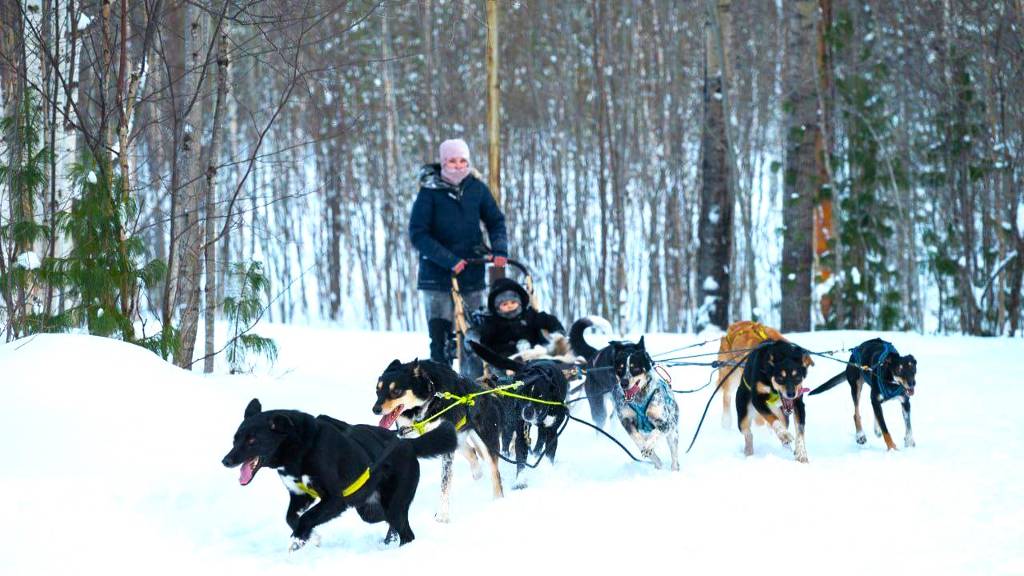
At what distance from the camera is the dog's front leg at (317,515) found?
380 centimetres

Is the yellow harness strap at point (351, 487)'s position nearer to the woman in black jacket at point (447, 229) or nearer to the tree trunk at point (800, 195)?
the woman in black jacket at point (447, 229)

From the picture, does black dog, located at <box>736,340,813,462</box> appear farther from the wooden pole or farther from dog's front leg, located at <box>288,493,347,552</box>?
the wooden pole

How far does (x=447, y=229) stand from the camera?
24.0 feet

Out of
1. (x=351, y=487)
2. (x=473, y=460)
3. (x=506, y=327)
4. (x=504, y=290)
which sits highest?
(x=504, y=290)

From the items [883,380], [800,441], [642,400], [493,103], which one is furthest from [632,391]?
[493,103]

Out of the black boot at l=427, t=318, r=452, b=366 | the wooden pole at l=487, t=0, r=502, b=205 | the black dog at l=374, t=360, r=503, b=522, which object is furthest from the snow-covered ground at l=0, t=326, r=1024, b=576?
the wooden pole at l=487, t=0, r=502, b=205

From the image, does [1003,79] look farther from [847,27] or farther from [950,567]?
[950,567]

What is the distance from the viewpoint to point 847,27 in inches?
543

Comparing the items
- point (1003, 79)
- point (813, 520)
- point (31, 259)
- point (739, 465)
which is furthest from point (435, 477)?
point (1003, 79)

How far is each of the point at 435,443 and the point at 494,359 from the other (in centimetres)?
172

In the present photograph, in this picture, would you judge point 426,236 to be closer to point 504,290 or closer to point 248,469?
point 504,290

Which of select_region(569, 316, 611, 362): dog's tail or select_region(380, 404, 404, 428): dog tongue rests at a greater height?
select_region(569, 316, 611, 362): dog's tail

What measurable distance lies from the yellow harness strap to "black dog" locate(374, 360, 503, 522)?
639 mm

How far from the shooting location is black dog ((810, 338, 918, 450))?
5.86 meters
